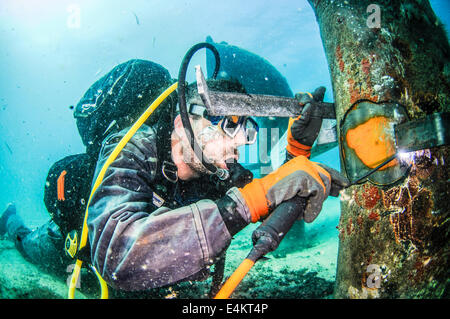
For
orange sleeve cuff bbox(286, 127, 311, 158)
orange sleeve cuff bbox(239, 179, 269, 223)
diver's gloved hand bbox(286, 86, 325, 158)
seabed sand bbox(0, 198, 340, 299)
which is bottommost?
seabed sand bbox(0, 198, 340, 299)

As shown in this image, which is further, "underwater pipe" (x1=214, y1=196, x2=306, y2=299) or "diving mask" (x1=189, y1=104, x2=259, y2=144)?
"diving mask" (x1=189, y1=104, x2=259, y2=144)

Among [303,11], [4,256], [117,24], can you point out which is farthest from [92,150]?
[117,24]

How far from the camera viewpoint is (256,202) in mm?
1546

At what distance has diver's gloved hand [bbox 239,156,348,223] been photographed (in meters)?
1.52

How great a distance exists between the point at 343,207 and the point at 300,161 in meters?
0.52

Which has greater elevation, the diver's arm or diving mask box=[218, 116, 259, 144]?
diving mask box=[218, 116, 259, 144]

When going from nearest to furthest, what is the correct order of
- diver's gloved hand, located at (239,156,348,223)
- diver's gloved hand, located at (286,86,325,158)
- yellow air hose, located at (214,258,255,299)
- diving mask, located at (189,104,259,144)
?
yellow air hose, located at (214,258,255,299)
diver's gloved hand, located at (239,156,348,223)
diver's gloved hand, located at (286,86,325,158)
diving mask, located at (189,104,259,144)

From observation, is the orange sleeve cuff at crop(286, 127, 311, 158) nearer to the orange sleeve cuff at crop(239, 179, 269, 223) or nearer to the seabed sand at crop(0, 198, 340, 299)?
the orange sleeve cuff at crop(239, 179, 269, 223)

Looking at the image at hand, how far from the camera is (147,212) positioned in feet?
5.39

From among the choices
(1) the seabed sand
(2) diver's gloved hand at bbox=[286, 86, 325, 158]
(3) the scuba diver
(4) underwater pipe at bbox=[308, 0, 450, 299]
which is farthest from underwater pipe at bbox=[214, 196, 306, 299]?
(2) diver's gloved hand at bbox=[286, 86, 325, 158]

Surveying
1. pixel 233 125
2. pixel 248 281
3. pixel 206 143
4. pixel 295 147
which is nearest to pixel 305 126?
pixel 295 147

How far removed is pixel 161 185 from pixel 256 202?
3.51 feet

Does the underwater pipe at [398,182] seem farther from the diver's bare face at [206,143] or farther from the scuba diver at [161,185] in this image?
the diver's bare face at [206,143]

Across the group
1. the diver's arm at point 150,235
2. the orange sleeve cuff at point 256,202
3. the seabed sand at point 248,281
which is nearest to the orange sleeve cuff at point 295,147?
the orange sleeve cuff at point 256,202
